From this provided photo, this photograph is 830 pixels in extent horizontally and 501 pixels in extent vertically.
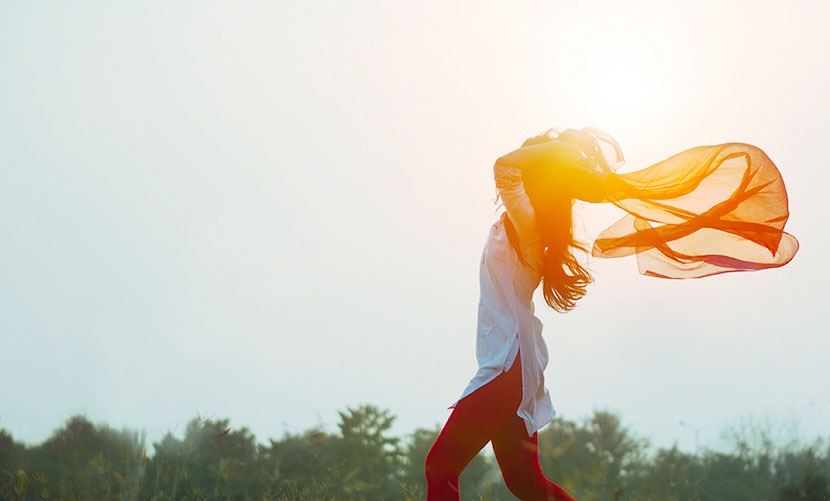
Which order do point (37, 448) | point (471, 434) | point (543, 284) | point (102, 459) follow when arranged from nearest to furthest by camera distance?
point (471, 434), point (543, 284), point (102, 459), point (37, 448)

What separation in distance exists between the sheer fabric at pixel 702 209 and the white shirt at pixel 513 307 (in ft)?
1.48

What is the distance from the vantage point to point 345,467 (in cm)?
465

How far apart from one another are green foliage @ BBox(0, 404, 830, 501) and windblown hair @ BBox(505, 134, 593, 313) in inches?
26.8

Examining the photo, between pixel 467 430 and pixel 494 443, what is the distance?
263mm

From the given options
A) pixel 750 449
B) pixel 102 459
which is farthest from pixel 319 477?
pixel 750 449

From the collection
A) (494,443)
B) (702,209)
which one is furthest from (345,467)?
(702,209)

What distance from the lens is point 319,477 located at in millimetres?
4793

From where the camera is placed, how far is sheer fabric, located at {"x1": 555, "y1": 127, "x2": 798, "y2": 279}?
138 inches

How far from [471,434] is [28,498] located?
3798 millimetres

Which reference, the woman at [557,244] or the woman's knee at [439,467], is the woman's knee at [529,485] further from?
the woman's knee at [439,467]

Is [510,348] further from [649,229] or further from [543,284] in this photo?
[649,229]

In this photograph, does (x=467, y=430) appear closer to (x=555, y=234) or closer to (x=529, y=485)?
(x=529, y=485)

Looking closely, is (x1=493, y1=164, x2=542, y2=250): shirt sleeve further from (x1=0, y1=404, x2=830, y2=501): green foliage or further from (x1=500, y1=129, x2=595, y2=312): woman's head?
(x1=0, y1=404, x2=830, y2=501): green foliage

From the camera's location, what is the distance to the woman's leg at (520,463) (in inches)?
123
